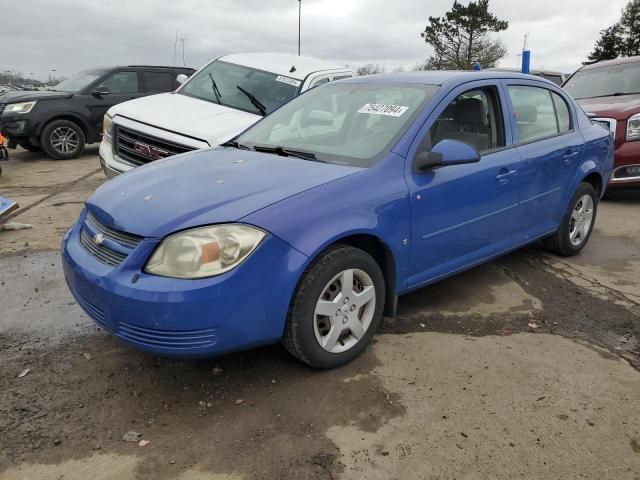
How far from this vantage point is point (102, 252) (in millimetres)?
2713

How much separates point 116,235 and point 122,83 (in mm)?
8970

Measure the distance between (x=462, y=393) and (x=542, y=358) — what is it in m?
0.67

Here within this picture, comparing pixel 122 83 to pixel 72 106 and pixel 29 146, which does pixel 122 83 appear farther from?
pixel 29 146

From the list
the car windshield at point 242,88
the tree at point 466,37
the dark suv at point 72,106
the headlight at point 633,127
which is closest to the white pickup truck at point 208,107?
the car windshield at point 242,88

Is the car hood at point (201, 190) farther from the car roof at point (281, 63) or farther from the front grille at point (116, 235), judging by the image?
the car roof at point (281, 63)

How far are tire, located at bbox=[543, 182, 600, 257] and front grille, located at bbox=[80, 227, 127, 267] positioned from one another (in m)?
3.62

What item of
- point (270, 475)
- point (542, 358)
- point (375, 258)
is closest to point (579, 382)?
point (542, 358)

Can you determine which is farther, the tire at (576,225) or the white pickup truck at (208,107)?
the white pickup truck at (208,107)

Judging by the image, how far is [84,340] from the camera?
128 inches

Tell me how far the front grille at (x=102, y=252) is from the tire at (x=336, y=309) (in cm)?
87

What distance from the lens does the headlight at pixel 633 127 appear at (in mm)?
6594

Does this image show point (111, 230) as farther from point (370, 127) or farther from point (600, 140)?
point (600, 140)

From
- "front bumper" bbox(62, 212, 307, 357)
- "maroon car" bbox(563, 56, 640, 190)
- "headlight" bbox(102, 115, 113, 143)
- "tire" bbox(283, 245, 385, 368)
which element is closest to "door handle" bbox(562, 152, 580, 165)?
"tire" bbox(283, 245, 385, 368)

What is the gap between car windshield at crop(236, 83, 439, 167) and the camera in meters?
3.19
